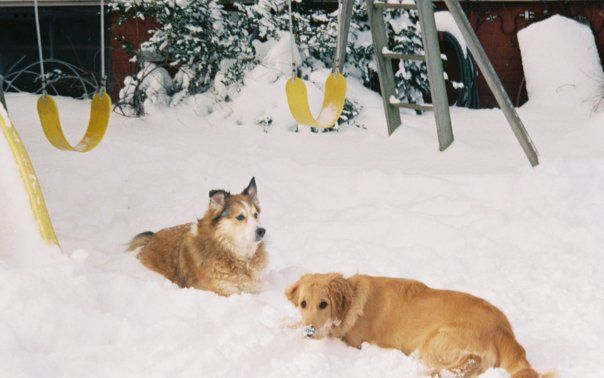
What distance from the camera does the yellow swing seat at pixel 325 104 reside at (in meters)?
5.26

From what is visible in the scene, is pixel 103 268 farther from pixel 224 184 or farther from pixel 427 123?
pixel 427 123

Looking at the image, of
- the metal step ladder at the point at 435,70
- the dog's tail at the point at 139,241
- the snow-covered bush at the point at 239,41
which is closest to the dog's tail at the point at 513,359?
the dog's tail at the point at 139,241

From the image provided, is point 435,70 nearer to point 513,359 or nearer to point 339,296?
point 339,296

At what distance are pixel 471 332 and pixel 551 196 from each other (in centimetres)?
233

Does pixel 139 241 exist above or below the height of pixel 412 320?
below

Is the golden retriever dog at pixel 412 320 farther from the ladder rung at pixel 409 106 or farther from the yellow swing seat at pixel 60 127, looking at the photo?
the ladder rung at pixel 409 106

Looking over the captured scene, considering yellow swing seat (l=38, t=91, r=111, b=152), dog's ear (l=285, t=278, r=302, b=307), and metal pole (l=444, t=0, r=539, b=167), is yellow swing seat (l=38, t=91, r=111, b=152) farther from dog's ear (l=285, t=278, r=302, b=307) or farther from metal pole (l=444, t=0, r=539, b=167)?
metal pole (l=444, t=0, r=539, b=167)

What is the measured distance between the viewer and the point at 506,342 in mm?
3021

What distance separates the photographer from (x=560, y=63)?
8.02 metres

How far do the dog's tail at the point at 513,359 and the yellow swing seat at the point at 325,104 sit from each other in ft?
8.36

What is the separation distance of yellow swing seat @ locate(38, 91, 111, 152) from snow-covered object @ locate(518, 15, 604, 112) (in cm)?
480

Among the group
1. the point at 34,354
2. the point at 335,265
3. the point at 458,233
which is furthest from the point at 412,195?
the point at 34,354

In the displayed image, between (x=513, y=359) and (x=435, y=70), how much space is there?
364cm

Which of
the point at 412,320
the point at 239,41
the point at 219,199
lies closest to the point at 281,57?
the point at 239,41
